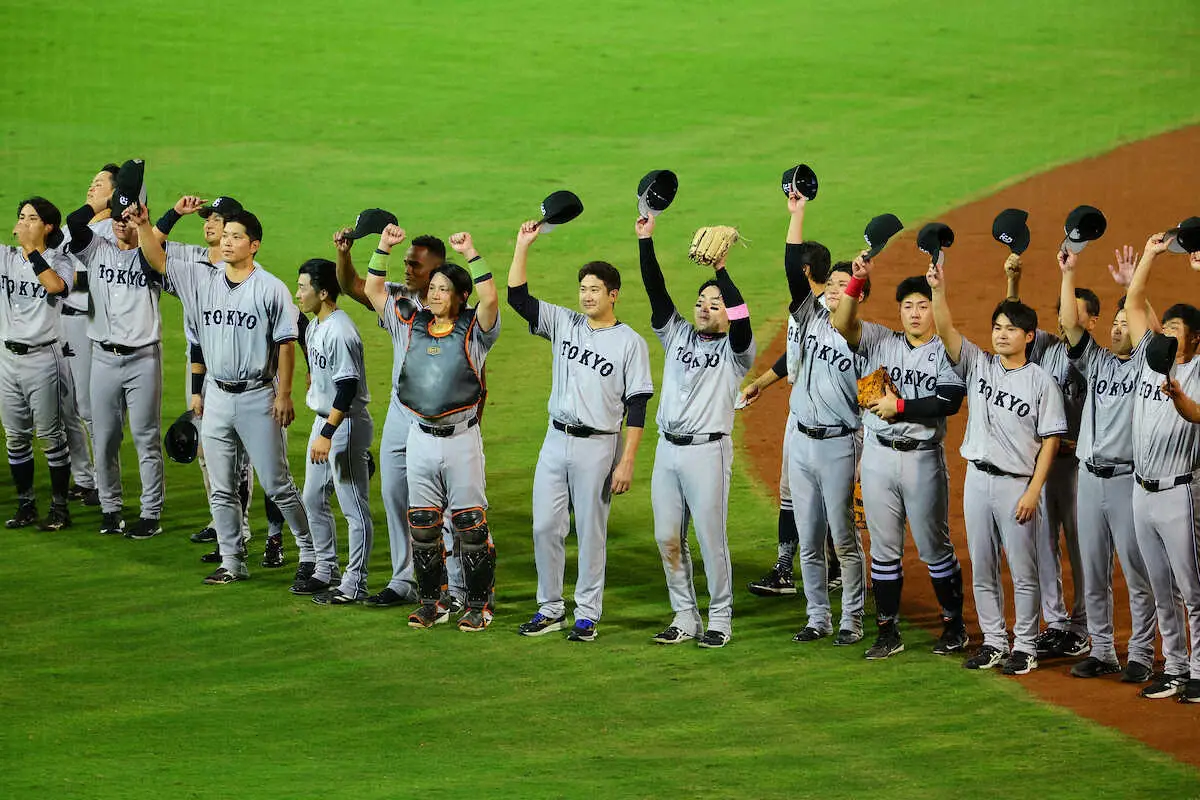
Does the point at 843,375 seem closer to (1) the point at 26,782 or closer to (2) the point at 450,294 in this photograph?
(2) the point at 450,294

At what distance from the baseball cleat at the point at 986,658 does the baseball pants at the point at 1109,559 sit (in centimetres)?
43

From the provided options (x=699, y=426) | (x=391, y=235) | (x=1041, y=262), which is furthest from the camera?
(x=1041, y=262)

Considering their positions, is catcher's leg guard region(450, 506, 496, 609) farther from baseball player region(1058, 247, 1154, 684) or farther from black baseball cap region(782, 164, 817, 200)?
baseball player region(1058, 247, 1154, 684)

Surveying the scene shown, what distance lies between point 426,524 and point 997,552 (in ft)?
8.97

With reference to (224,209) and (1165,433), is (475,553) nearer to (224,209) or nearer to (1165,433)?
(224,209)

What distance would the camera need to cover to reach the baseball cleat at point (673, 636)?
26.8ft

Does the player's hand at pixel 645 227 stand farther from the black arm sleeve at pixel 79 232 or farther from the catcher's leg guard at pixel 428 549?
the black arm sleeve at pixel 79 232

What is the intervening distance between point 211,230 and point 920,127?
13310mm

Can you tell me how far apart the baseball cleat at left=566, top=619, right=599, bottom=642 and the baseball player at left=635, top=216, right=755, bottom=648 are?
0.33m

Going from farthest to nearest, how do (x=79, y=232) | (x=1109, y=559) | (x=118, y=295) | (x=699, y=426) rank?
1. (x=118, y=295)
2. (x=79, y=232)
3. (x=699, y=426)
4. (x=1109, y=559)

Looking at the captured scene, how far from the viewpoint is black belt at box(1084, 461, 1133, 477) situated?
7441mm

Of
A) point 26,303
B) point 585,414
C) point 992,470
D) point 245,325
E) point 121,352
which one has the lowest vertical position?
point 992,470

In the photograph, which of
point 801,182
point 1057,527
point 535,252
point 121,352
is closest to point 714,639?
point 1057,527

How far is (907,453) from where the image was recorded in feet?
25.7
